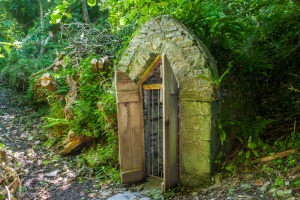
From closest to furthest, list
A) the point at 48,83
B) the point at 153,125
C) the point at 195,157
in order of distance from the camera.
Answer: the point at 195,157 < the point at 153,125 < the point at 48,83

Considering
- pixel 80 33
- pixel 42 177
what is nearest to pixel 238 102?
pixel 42 177

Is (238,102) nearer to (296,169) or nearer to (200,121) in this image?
(200,121)

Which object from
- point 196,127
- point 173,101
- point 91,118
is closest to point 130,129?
point 173,101

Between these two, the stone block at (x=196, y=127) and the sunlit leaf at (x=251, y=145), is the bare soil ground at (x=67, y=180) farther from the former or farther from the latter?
the stone block at (x=196, y=127)

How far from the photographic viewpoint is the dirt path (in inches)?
175

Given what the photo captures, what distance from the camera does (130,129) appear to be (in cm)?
453

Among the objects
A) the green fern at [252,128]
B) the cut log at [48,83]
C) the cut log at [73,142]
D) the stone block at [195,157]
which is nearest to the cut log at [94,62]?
the cut log at [48,83]

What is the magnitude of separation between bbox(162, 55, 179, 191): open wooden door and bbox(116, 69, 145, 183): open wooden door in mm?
838

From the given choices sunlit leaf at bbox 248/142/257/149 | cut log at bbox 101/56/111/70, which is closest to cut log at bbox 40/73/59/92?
cut log at bbox 101/56/111/70

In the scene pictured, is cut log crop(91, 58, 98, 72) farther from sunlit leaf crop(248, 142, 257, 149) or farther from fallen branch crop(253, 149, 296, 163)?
fallen branch crop(253, 149, 296, 163)

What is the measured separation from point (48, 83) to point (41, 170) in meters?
2.26

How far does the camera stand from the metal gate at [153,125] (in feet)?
16.1

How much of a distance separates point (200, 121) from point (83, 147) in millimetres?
3278

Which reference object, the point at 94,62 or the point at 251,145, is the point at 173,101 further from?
the point at 94,62
